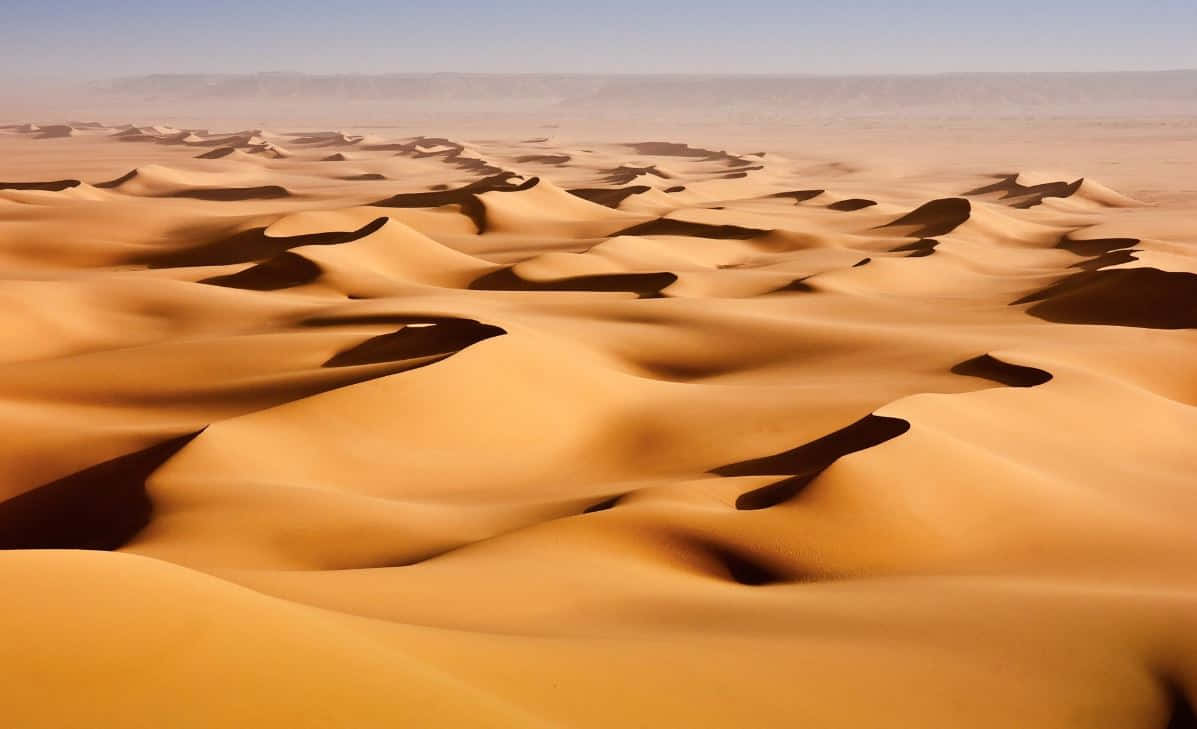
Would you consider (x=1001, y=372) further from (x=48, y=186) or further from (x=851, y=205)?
(x=48, y=186)

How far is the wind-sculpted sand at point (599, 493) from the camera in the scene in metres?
3.31

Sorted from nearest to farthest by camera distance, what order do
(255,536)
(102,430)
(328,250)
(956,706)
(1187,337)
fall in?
(956,706), (255,536), (102,430), (1187,337), (328,250)

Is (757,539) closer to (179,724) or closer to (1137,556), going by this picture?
(1137,556)

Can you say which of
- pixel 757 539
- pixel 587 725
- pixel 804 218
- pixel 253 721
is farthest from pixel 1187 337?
pixel 804 218

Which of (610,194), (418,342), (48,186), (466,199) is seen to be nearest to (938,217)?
(610,194)

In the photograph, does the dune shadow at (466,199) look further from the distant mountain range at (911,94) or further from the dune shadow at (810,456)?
the distant mountain range at (911,94)

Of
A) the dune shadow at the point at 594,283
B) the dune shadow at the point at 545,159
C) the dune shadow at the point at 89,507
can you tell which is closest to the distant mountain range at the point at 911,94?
the dune shadow at the point at 545,159

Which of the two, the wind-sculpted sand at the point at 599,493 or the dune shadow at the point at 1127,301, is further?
the dune shadow at the point at 1127,301

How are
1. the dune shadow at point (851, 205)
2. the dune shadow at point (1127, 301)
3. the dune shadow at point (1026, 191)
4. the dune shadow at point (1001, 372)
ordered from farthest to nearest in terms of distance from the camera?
1. the dune shadow at point (1026, 191)
2. the dune shadow at point (851, 205)
3. the dune shadow at point (1127, 301)
4. the dune shadow at point (1001, 372)

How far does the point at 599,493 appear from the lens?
7383mm

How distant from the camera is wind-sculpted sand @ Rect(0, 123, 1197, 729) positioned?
3.31m

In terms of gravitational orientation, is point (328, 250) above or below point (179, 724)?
below

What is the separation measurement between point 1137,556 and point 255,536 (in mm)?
4487

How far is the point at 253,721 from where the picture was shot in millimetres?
2779
